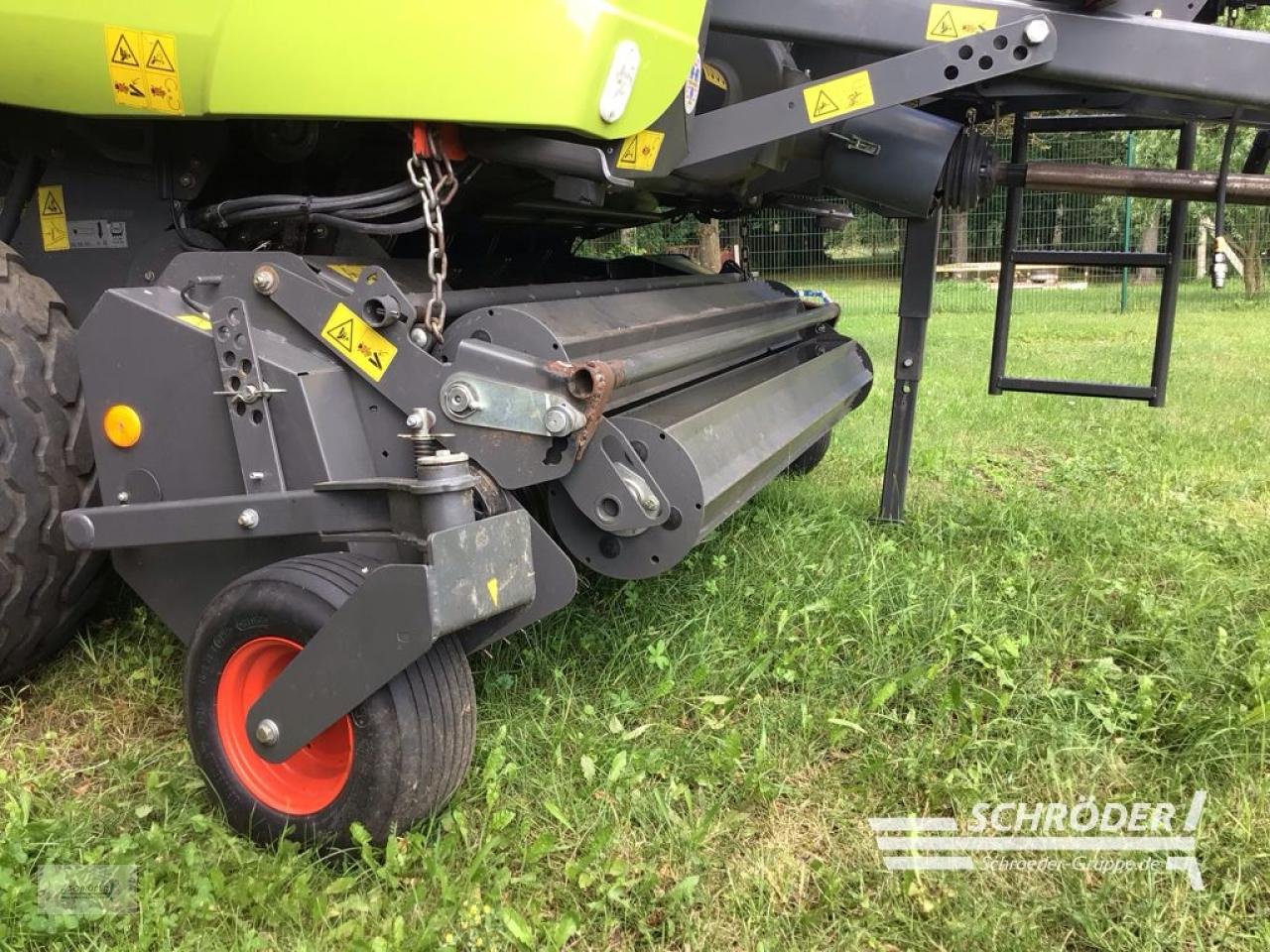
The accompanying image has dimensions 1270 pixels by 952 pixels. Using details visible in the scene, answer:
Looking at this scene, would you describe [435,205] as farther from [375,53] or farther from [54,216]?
[54,216]

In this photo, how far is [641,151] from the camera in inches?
89.0

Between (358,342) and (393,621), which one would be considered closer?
(393,621)

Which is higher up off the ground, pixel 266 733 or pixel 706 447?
pixel 706 447

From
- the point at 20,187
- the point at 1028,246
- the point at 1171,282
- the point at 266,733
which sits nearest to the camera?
the point at 266,733

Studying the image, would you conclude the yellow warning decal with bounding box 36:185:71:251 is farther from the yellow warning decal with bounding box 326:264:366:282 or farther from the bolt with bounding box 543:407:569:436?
the bolt with bounding box 543:407:569:436

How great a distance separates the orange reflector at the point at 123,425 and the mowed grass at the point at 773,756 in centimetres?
67

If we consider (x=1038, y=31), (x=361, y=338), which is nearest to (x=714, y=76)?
(x=1038, y=31)

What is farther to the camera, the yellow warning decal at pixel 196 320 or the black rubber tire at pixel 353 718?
the yellow warning decal at pixel 196 320

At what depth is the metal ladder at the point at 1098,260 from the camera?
3.02 metres

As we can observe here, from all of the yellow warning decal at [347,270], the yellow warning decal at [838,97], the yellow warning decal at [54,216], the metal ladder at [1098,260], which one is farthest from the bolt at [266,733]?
the metal ladder at [1098,260]

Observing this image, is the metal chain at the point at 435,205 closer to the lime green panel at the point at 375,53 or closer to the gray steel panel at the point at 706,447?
the lime green panel at the point at 375,53

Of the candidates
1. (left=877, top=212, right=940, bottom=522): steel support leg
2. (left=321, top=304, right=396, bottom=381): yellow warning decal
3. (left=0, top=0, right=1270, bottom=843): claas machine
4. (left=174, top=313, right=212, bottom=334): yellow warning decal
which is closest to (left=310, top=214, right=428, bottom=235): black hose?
(left=0, top=0, right=1270, bottom=843): claas machine

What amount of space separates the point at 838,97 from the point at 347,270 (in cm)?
123

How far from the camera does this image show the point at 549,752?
2.18 metres
